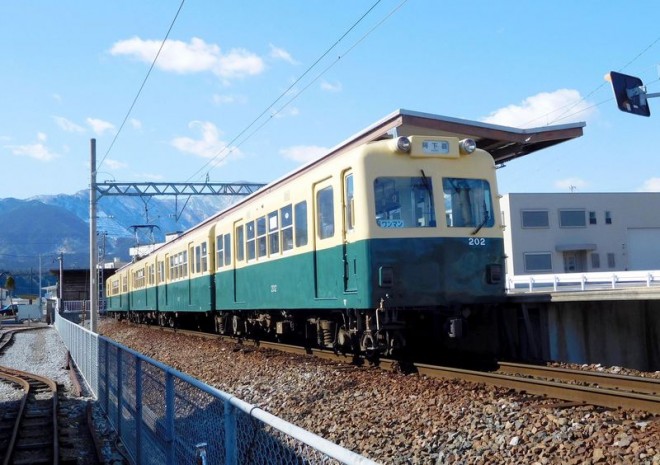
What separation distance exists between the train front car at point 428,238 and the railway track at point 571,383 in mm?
847

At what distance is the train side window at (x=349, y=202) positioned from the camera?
10008 mm

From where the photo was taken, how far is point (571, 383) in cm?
830

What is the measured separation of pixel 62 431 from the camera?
1011cm

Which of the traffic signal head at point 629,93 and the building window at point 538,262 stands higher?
the traffic signal head at point 629,93

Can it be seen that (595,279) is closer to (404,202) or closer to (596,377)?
(404,202)

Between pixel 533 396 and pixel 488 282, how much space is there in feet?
11.0

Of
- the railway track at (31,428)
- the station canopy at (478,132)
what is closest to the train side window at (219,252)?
the railway track at (31,428)

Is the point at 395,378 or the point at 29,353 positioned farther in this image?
the point at 29,353

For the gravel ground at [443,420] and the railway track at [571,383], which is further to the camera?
the railway track at [571,383]

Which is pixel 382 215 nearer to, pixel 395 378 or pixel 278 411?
pixel 395 378

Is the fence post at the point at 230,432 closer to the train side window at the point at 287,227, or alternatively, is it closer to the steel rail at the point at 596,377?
the steel rail at the point at 596,377

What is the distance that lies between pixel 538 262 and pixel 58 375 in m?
32.3

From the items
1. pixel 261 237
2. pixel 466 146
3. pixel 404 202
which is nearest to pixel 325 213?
pixel 404 202

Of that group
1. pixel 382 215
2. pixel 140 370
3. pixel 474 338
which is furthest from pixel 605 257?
pixel 140 370
